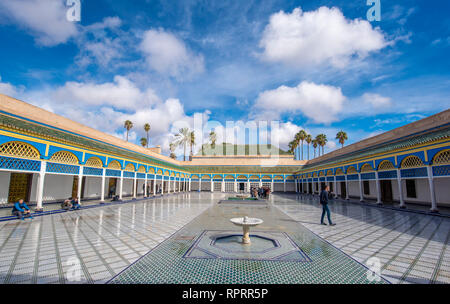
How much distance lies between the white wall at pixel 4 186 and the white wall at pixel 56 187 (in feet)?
6.20

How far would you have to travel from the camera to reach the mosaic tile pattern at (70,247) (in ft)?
11.9

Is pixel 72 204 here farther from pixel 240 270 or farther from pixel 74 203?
pixel 240 270

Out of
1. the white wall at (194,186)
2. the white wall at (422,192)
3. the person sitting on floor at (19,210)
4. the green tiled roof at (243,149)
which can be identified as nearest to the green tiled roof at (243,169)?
the white wall at (194,186)

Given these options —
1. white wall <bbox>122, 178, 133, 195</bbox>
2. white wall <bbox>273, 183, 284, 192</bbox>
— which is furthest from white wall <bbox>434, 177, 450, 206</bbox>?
white wall <bbox>122, 178, 133, 195</bbox>

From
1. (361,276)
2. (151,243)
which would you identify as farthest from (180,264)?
(361,276)

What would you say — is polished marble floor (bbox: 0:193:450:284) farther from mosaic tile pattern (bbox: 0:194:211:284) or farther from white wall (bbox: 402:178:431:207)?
white wall (bbox: 402:178:431:207)

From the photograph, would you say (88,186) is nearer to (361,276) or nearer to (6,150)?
(6,150)

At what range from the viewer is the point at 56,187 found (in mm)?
14633

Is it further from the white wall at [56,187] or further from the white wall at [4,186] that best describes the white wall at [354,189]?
the white wall at [4,186]

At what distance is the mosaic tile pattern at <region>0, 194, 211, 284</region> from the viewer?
11.9 ft

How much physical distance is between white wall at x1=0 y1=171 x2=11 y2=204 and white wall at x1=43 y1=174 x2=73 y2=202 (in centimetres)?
189

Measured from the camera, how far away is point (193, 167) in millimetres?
35906
